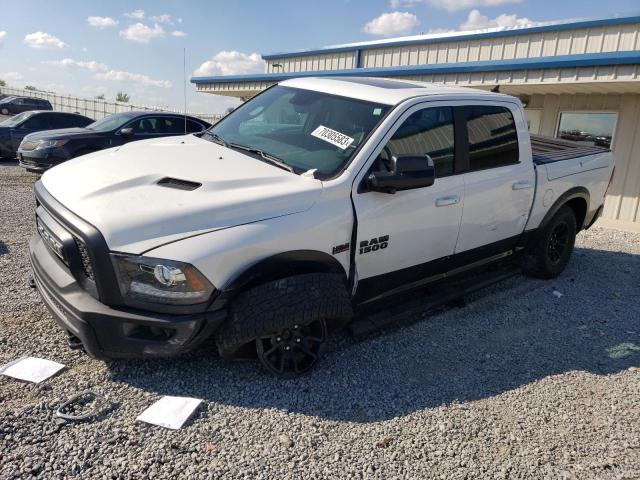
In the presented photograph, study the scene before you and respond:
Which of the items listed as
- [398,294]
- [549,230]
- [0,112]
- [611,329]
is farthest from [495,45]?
[0,112]

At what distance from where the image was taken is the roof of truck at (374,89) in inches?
151

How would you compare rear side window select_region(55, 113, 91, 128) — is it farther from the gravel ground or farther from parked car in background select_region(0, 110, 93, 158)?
the gravel ground

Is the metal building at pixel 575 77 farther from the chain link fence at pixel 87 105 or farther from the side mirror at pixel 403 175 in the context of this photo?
the chain link fence at pixel 87 105

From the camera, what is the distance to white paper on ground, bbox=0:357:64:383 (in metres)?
3.06

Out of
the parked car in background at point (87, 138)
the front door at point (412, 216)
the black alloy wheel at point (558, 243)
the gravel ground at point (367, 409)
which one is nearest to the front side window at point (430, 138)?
the front door at point (412, 216)

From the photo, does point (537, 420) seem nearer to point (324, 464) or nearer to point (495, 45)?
point (324, 464)

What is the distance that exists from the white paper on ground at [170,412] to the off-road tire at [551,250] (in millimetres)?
4110

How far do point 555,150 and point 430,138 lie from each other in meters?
2.55

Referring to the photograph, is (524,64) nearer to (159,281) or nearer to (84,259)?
(159,281)

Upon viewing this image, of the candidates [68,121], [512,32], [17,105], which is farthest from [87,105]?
[512,32]

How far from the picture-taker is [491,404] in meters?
3.29

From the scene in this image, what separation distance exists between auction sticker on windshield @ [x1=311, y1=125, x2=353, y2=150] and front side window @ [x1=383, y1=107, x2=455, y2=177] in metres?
0.31

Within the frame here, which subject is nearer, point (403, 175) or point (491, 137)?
point (403, 175)

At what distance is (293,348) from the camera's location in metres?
3.29
